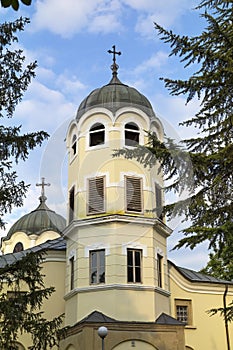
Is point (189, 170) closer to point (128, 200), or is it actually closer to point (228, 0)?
point (228, 0)

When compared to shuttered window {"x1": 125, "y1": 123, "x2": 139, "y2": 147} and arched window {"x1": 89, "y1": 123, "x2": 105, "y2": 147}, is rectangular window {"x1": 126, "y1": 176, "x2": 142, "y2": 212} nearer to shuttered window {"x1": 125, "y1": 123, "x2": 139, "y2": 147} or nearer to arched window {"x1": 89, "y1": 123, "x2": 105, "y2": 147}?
shuttered window {"x1": 125, "y1": 123, "x2": 139, "y2": 147}

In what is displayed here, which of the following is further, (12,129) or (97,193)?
(97,193)

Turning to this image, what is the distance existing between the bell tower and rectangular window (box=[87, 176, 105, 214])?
4 centimetres

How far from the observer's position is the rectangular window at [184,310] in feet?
78.2

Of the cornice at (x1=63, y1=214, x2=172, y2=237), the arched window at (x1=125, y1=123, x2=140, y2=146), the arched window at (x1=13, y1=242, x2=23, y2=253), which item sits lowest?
the cornice at (x1=63, y1=214, x2=172, y2=237)

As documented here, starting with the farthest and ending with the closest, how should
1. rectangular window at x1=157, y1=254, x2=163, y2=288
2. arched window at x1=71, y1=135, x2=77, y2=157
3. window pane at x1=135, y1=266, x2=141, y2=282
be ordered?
arched window at x1=71, y1=135, x2=77, y2=157, rectangular window at x1=157, y1=254, x2=163, y2=288, window pane at x1=135, y1=266, x2=141, y2=282

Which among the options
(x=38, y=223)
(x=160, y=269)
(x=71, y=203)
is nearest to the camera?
(x=160, y=269)

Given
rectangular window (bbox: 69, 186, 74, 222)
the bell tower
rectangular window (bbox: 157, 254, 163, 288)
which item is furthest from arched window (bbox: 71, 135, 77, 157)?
rectangular window (bbox: 157, 254, 163, 288)

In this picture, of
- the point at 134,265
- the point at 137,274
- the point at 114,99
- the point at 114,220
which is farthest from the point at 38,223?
the point at 137,274

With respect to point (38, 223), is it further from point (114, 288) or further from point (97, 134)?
point (114, 288)

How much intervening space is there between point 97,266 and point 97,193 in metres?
2.82

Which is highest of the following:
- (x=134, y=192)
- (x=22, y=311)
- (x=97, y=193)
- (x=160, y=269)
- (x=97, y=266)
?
(x=134, y=192)

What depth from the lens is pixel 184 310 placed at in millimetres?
24047

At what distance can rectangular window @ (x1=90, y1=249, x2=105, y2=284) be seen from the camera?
2012 cm
